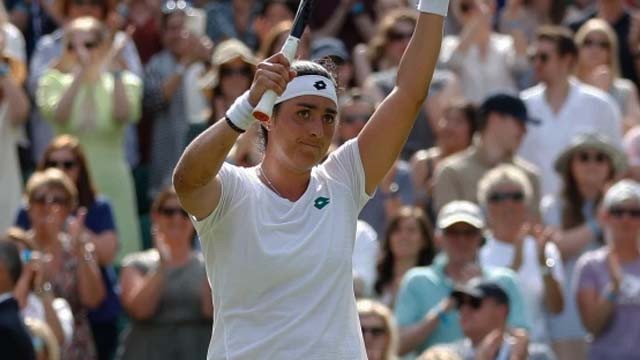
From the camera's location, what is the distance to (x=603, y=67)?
42.9ft

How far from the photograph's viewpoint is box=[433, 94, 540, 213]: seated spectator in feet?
37.2

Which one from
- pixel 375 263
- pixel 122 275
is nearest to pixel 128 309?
pixel 122 275

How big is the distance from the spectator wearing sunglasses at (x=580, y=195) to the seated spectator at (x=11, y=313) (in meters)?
3.34

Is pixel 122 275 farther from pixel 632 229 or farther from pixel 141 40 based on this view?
pixel 141 40

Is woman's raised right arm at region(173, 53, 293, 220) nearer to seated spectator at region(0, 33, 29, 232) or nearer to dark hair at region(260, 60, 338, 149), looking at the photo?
dark hair at region(260, 60, 338, 149)

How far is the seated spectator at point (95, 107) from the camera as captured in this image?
12414 mm

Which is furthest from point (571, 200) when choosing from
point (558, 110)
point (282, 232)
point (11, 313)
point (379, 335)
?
point (282, 232)

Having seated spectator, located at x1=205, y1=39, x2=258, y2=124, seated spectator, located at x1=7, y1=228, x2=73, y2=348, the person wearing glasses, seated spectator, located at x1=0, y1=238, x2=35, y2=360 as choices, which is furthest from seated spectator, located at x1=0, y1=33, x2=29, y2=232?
the person wearing glasses

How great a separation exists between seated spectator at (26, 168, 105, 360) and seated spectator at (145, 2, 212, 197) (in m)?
2.18

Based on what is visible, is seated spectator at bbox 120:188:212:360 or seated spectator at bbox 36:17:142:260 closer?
seated spectator at bbox 120:188:212:360

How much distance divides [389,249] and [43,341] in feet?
7.19

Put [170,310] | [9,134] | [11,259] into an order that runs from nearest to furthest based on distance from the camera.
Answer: [11,259] → [170,310] → [9,134]

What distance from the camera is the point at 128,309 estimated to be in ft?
33.6

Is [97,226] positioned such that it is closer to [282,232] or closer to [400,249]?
[400,249]
